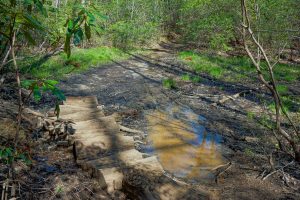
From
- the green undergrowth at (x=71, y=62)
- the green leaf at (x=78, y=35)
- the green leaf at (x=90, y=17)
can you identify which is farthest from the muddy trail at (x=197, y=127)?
the green leaf at (x=90, y=17)

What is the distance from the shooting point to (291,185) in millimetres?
5141

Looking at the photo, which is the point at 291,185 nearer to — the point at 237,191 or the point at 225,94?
the point at 237,191

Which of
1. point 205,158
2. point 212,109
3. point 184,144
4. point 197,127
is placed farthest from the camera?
point 212,109

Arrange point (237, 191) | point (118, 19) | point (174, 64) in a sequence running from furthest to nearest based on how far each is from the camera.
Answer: point (118, 19) → point (174, 64) → point (237, 191)

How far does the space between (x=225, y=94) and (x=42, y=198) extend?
856cm

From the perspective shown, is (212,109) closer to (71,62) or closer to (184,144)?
(184,144)

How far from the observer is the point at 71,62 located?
14.8 meters

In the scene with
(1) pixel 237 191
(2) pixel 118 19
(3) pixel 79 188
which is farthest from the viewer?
(2) pixel 118 19

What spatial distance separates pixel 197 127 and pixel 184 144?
123cm

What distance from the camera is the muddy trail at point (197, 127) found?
5.28m

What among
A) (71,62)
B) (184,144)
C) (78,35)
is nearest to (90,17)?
(78,35)

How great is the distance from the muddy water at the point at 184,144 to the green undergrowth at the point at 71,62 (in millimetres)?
4439

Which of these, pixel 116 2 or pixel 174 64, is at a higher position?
pixel 116 2

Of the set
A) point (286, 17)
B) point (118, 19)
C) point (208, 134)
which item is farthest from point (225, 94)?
point (118, 19)
